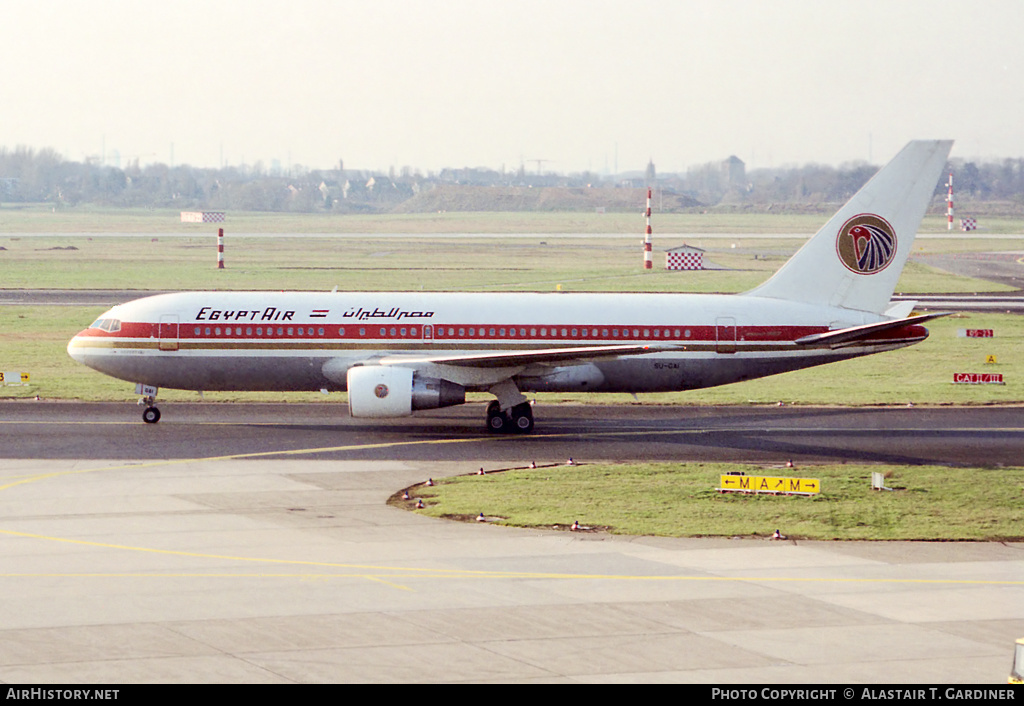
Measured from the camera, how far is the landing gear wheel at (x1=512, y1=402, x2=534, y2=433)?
Result: 39.4 metres

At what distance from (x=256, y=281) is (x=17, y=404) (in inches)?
2029

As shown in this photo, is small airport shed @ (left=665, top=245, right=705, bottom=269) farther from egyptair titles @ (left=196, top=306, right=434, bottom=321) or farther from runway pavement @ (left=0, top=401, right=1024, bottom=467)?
egyptair titles @ (left=196, top=306, right=434, bottom=321)

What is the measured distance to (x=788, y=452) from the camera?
36.1 m

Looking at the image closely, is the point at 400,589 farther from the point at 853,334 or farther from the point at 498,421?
the point at 853,334

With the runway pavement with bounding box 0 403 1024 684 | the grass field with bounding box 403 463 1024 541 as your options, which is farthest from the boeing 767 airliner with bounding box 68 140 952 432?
the grass field with bounding box 403 463 1024 541

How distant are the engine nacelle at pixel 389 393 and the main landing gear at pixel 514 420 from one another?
2.29 m

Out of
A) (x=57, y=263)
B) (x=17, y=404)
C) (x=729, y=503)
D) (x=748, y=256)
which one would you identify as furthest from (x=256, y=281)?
(x=729, y=503)

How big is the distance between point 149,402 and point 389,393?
9197 millimetres

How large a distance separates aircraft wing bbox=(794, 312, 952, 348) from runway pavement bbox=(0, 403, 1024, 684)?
441cm

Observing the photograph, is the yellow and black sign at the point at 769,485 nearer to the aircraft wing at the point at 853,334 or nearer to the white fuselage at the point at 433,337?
the aircraft wing at the point at 853,334

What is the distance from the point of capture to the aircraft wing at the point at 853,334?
124ft

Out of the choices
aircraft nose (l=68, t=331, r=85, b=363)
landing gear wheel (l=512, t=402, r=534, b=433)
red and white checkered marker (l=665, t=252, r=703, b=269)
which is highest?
red and white checkered marker (l=665, t=252, r=703, b=269)

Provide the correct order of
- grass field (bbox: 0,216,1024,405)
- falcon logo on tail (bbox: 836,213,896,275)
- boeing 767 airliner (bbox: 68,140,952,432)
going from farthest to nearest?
1. grass field (bbox: 0,216,1024,405)
2. falcon logo on tail (bbox: 836,213,896,275)
3. boeing 767 airliner (bbox: 68,140,952,432)
